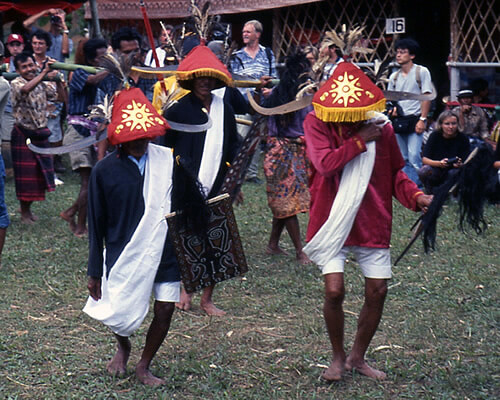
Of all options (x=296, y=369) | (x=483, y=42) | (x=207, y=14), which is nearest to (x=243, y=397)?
(x=296, y=369)

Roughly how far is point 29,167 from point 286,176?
3.03 meters

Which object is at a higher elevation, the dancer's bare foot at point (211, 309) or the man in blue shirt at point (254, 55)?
the man in blue shirt at point (254, 55)

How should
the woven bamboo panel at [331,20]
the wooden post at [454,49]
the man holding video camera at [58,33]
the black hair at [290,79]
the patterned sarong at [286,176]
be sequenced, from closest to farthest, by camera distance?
the black hair at [290,79], the patterned sarong at [286,176], the wooden post at [454,49], the woven bamboo panel at [331,20], the man holding video camera at [58,33]

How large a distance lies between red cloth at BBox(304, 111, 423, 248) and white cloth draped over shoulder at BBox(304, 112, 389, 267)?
6 centimetres

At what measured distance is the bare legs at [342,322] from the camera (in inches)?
164

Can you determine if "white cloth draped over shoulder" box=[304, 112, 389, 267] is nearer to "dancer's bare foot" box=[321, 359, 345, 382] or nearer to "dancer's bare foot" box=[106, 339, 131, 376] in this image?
"dancer's bare foot" box=[321, 359, 345, 382]

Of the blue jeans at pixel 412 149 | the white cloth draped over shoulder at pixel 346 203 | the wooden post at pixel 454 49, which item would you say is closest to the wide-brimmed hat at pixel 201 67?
the white cloth draped over shoulder at pixel 346 203

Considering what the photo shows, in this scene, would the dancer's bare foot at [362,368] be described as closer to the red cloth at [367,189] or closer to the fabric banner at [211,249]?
the red cloth at [367,189]

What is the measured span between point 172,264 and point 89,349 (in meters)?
1.04

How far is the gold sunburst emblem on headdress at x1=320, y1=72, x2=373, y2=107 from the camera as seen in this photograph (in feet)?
13.4

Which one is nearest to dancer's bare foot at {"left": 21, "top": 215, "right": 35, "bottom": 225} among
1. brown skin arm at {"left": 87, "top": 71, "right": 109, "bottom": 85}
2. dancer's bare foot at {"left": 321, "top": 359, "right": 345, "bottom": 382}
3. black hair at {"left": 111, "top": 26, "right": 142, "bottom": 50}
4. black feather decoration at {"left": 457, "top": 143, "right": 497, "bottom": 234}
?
brown skin arm at {"left": 87, "top": 71, "right": 109, "bottom": 85}

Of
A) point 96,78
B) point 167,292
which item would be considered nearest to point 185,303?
point 167,292

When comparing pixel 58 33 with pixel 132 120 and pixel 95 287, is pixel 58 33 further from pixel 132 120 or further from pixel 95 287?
pixel 95 287

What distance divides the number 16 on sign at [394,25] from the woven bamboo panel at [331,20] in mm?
438
